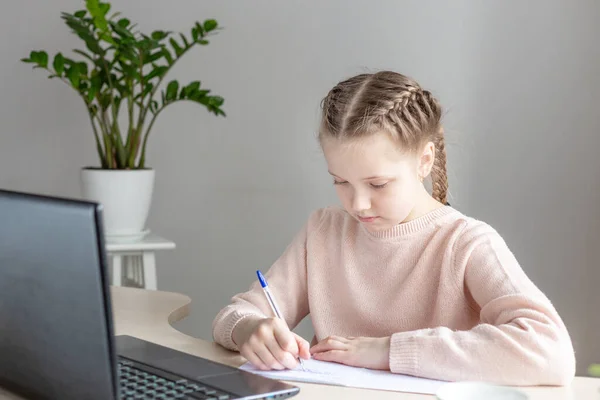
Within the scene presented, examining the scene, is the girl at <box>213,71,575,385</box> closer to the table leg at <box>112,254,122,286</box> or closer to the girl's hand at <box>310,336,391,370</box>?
the girl's hand at <box>310,336,391,370</box>

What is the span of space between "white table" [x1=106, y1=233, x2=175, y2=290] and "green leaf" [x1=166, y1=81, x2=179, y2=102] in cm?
41

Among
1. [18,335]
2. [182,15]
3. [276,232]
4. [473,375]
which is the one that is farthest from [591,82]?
[18,335]

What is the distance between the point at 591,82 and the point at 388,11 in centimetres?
65

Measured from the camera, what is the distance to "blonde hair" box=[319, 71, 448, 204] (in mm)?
1320

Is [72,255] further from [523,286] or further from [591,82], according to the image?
[591,82]

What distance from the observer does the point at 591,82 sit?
2.50 m

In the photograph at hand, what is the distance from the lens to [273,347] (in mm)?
1128

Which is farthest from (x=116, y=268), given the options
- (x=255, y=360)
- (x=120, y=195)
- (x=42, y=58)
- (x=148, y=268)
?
(x=255, y=360)

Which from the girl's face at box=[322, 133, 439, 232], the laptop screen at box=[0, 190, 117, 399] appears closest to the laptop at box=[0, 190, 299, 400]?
the laptop screen at box=[0, 190, 117, 399]

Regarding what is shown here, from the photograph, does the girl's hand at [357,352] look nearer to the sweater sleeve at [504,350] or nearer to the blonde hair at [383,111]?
the sweater sleeve at [504,350]

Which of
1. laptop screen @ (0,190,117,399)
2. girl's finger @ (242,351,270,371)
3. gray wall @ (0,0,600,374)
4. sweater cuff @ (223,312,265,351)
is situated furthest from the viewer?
gray wall @ (0,0,600,374)

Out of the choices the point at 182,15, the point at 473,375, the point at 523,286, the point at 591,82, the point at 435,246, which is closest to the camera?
the point at 473,375

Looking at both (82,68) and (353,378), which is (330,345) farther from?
(82,68)

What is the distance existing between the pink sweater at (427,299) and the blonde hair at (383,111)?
16 cm
